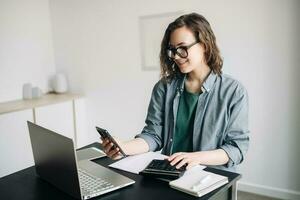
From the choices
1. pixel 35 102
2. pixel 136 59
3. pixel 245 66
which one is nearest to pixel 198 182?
pixel 245 66

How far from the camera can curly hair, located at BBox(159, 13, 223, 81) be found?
1.46 m

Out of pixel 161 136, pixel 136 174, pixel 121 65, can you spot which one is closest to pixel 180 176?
pixel 136 174

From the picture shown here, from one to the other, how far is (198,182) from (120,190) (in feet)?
0.86

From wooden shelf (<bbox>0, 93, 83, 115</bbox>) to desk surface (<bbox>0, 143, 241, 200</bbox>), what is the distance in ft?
5.71

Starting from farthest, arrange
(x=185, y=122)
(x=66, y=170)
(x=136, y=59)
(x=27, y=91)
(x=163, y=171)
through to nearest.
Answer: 1. (x=27, y=91)
2. (x=136, y=59)
3. (x=185, y=122)
4. (x=163, y=171)
5. (x=66, y=170)

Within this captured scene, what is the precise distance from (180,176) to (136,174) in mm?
175

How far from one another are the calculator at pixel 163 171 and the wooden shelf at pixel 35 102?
6.55ft

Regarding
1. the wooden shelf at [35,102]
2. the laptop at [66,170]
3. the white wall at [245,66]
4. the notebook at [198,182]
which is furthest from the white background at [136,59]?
the laptop at [66,170]

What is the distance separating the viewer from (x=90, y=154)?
145 cm

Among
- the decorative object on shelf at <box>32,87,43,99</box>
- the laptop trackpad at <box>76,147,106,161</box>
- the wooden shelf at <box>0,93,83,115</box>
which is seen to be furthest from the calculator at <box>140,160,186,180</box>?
the decorative object on shelf at <box>32,87,43,99</box>

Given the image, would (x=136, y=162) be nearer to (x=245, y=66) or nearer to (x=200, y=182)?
(x=200, y=182)

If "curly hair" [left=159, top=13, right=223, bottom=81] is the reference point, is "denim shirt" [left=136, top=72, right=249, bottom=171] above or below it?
below

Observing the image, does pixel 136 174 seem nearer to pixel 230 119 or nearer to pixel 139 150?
pixel 139 150

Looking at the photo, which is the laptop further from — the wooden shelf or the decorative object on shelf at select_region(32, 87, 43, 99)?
the decorative object on shelf at select_region(32, 87, 43, 99)
